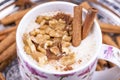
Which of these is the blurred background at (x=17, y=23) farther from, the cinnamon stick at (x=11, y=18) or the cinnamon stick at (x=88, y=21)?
the cinnamon stick at (x=88, y=21)

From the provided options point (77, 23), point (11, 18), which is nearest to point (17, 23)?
point (11, 18)

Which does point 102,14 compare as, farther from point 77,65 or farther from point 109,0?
point 77,65

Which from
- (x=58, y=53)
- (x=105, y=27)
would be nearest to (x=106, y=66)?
(x=105, y=27)

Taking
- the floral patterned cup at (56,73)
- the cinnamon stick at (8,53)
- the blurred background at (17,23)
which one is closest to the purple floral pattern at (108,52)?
the floral patterned cup at (56,73)

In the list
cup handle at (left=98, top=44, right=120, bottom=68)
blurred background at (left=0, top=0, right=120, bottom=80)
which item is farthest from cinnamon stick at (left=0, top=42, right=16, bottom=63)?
cup handle at (left=98, top=44, right=120, bottom=68)

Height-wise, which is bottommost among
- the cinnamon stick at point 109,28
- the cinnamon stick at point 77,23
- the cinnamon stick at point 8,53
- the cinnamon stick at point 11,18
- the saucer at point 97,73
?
the saucer at point 97,73
